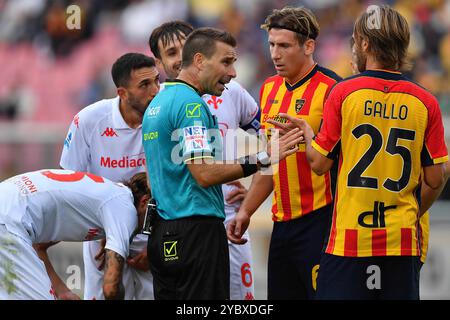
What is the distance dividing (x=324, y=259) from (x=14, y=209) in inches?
73.6

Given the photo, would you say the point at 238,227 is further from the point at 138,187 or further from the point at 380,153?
the point at 380,153

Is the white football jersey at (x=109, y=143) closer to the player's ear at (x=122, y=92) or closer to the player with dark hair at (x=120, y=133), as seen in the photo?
the player with dark hair at (x=120, y=133)

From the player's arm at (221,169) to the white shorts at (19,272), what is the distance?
112 cm

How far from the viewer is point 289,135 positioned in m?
5.47

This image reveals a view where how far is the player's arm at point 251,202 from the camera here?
21.1 feet

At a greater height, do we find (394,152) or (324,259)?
(394,152)

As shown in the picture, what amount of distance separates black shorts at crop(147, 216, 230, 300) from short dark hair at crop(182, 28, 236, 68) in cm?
98

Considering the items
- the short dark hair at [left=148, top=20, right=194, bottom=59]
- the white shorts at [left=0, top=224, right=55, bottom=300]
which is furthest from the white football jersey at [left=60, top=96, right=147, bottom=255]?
the white shorts at [left=0, top=224, right=55, bottom=300]

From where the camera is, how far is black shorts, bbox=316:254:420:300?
5289 millimetres

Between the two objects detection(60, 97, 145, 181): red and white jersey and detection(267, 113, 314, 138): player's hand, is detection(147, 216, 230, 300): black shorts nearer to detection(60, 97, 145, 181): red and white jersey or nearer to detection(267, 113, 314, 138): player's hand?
detection(267, 113, 314, 138): player's hand

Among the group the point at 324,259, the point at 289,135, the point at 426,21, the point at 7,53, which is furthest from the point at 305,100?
the point at 7,53

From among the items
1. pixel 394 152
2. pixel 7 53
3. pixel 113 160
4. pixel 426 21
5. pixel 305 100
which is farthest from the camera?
pixel 7 53

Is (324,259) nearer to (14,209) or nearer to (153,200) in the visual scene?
(153,200)

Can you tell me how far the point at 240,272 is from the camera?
6965 millimetres
